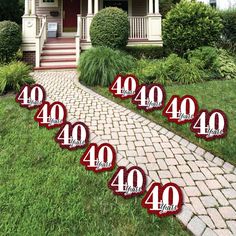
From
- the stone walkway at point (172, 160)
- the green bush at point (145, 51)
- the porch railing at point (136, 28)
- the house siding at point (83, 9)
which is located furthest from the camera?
the house siding at point (83, 9)

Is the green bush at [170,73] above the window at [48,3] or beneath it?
beneath

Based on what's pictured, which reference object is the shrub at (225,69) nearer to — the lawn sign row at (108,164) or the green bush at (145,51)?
the green bush at (145,51)

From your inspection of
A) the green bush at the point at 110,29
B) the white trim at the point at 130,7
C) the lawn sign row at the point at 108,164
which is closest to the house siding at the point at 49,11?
the white trim at the point at 130,7

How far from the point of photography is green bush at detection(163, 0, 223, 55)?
9.69 m

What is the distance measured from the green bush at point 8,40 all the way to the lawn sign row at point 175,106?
527 centimetres

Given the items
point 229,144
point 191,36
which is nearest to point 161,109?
point 229,144

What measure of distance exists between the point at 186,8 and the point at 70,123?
7082 mm

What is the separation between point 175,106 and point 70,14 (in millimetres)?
11533

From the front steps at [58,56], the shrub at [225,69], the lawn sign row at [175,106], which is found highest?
the front steps at [58,56]

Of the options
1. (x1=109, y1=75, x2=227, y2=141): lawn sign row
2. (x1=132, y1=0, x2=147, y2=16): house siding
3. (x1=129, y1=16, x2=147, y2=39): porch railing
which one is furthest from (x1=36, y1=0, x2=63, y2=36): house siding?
(x1=109, y1=75, x2=227, y2=141): lawn sign row

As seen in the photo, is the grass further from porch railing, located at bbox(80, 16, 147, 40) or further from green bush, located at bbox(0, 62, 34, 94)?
porch railing, located at bbox(80, 16, 147, 40)

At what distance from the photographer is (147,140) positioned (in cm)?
472

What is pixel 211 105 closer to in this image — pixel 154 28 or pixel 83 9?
pixel 154 28

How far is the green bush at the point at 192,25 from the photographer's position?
9688 mm
